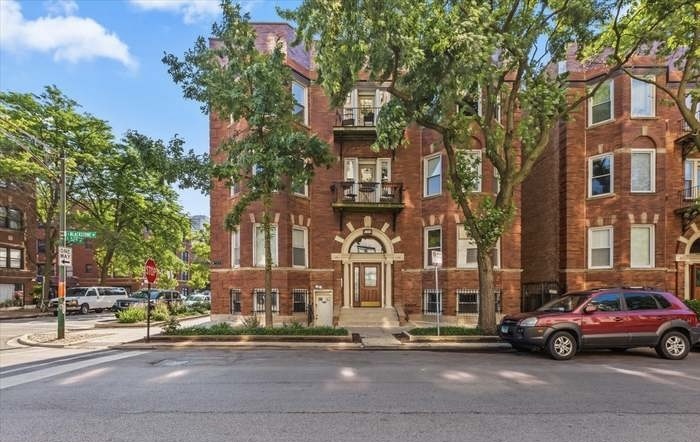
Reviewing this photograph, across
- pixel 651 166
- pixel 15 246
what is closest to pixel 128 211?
pixel 15 246

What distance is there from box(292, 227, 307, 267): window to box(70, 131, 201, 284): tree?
1279 centimetres

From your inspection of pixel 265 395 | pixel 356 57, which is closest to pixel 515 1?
pixel 356 57

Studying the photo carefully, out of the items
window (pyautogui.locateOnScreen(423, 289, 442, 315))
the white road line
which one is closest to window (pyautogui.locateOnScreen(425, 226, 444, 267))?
window (pyautogui.locateOnScreen(423, 289, 442, 315))

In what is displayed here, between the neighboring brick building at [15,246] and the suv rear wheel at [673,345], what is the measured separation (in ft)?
128

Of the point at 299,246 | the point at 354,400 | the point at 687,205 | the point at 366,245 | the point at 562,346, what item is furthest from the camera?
the point at 366,245

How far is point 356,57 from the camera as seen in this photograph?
33.6 ft

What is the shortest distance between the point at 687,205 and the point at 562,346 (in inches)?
472

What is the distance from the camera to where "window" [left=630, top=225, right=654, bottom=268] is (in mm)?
17469

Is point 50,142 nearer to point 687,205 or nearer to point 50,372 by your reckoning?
point 50,372

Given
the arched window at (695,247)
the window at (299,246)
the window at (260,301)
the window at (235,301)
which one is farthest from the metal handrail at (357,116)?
the arched window at (695,247)

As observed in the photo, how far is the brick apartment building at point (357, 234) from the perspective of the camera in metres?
17.9

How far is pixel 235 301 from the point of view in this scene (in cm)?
1830

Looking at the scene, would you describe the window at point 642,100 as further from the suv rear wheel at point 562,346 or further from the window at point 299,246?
the window at point 299,246

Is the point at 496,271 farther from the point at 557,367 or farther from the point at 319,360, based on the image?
the point at 319,360
